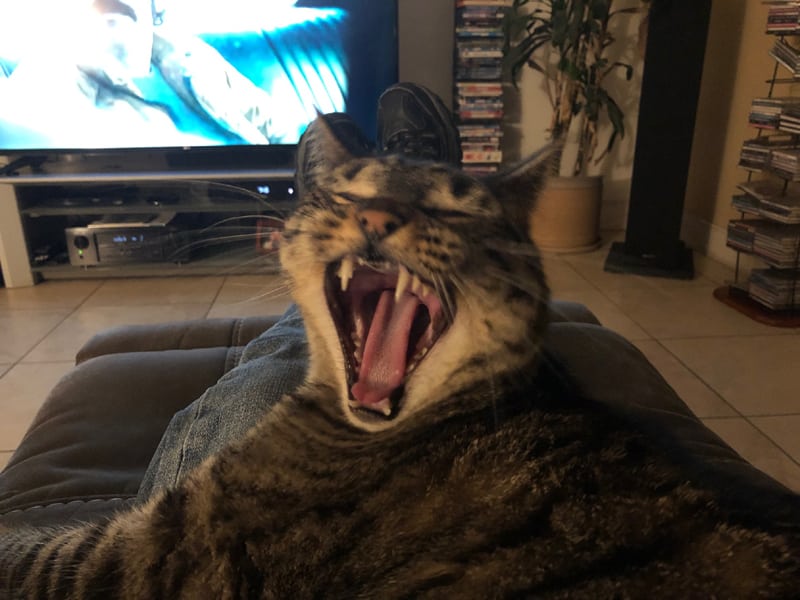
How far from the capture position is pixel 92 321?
248cm

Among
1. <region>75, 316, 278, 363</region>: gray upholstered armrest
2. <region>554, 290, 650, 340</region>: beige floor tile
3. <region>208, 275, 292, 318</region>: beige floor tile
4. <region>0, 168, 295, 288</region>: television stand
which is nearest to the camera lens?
<region>75, 316, 278, 363</region>: gray upholstered armrest

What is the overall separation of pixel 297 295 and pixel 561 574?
0.41m

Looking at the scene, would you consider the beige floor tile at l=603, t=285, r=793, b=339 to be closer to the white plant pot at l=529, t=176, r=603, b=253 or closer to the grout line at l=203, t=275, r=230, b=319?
the white plant pot at l=529, t=176, r=603, b=253

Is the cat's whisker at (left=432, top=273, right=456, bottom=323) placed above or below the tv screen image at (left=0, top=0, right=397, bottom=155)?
below

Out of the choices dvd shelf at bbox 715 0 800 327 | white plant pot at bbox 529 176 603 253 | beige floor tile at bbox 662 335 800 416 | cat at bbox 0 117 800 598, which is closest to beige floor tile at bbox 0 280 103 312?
white plant pot at bbox 529 176 603 253

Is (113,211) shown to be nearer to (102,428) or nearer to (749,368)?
(102,428)

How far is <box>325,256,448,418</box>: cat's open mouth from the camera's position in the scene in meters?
0.69

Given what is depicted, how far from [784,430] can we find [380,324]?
4.71ft

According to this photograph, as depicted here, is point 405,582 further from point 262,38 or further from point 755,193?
point 262,38

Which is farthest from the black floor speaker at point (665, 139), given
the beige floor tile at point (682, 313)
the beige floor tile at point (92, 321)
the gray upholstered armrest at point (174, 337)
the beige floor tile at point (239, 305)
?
the gray upholstered armrest at point (174, 337)

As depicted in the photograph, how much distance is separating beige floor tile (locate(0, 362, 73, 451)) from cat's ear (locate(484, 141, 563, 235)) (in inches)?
59.3

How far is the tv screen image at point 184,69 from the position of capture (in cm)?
269

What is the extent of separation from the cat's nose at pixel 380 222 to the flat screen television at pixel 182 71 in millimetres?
2171

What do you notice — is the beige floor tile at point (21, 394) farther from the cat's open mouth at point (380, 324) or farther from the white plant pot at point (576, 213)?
the white plant pot at point (576, 213)
